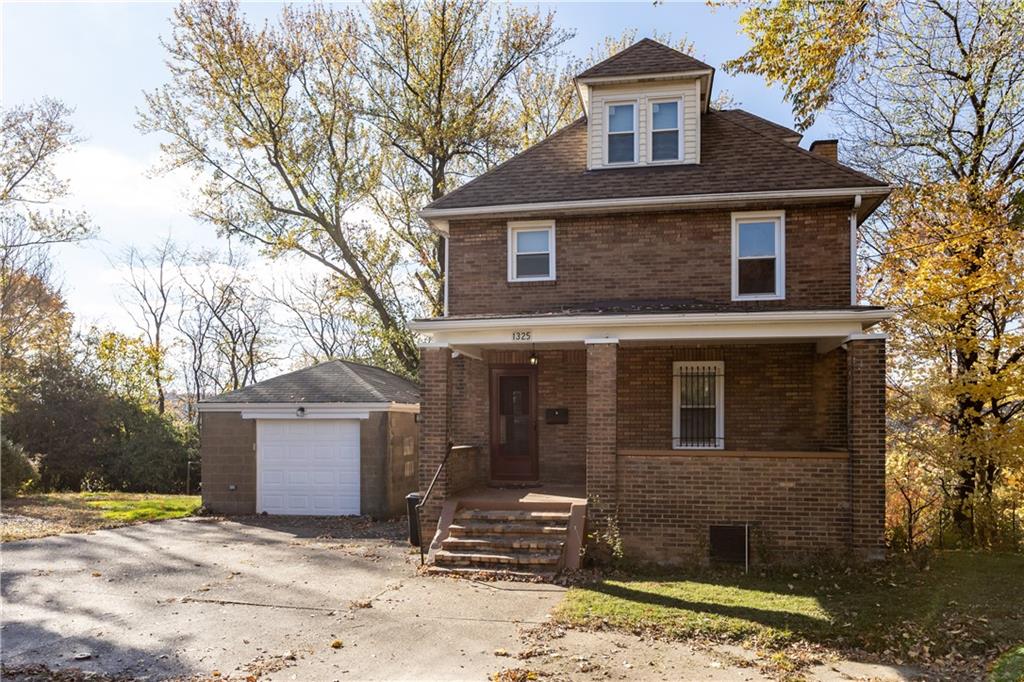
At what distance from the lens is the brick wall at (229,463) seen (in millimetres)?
17750

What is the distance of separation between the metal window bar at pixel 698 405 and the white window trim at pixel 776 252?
1536 millimetres

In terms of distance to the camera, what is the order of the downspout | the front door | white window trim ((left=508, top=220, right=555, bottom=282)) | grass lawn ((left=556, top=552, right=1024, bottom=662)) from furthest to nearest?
the front door → white window trim ((left=508, top=220, right=555, bottom=282)) → the downspout → grass lawn ((left=556, top=552, right=1024, bottom=662))

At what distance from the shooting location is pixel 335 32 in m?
22.8

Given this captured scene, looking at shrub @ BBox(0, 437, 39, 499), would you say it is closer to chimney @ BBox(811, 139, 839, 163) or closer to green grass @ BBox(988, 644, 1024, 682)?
chimney @ BBox(811, 139, 839, 163)

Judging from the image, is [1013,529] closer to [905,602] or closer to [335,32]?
[905,602]

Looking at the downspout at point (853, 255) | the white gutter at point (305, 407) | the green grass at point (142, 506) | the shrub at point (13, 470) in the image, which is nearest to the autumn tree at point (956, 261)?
the downspout at point (853, 255)

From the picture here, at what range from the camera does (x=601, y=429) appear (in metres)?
12.0

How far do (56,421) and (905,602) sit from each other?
24437mm

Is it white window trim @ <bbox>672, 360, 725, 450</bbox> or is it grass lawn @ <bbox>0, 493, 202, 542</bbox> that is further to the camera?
grass lawn @ <bbox>0, 493, 202, 542</bbox>

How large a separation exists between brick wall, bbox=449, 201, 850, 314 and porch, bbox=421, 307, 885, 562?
0.98m

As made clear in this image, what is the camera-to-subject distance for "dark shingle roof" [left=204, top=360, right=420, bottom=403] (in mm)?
17562

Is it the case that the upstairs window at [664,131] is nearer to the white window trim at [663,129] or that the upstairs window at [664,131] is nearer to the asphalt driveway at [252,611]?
the white window trim at [663,129]

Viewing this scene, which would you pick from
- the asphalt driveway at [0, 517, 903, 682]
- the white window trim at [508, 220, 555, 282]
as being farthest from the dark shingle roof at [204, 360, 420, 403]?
the asphalt driveway at [0, 517, 903, 682]

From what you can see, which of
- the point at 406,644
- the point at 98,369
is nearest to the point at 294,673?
the point at 406,644
